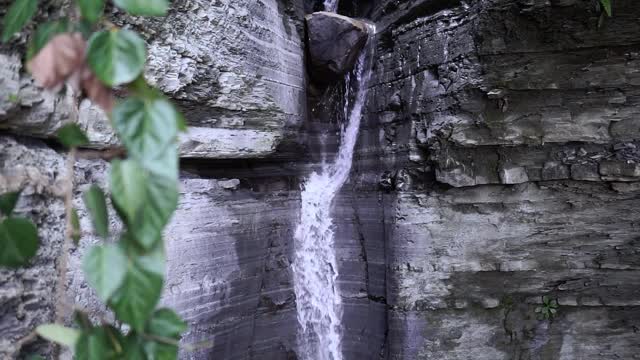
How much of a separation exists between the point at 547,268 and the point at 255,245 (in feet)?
5.61

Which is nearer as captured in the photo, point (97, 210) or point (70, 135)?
point (97, 210)

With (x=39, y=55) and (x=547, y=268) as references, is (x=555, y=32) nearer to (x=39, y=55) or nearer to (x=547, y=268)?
(x=547, y=268)

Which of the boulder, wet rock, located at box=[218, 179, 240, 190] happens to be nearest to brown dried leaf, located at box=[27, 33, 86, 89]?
wet rock, located at box=[218, 179, 240, 190]

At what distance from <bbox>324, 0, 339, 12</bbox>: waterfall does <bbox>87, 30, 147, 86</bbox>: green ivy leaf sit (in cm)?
315

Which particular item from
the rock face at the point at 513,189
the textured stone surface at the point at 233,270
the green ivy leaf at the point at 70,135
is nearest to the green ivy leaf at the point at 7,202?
the green ivy leaf at the point at 70,135

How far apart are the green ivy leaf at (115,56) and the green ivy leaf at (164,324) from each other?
1.45 feet

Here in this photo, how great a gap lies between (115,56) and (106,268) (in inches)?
14.4

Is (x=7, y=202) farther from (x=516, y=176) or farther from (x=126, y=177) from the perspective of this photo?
(x=516, y=176)

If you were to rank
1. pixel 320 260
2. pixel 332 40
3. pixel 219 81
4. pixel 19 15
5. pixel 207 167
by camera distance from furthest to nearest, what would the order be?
pixel 332 40, pixel 320 260, pixel 207 167, pixel 219 81, pixel 19 15

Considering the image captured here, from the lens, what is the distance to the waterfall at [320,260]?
10.2ft

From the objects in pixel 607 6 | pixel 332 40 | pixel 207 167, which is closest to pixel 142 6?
pixel 207 167

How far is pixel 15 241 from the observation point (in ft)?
3.53

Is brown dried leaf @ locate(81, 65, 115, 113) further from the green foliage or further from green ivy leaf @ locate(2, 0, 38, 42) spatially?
the green foliage

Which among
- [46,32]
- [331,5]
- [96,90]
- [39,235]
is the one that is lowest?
[39,235]
